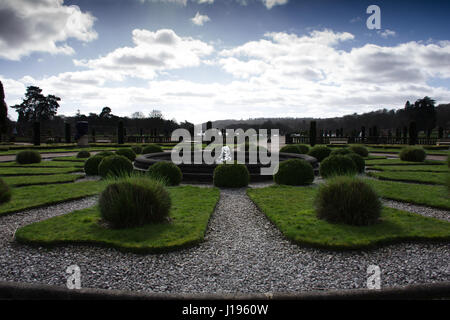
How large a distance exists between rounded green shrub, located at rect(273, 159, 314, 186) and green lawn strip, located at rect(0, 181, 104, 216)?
5.77 metres

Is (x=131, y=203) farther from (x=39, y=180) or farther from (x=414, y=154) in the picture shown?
(x=414, y=154)

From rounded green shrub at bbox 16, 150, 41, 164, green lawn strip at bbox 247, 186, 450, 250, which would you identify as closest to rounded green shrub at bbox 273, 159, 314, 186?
green lawn strip at bbox 247, 186, 450, 250

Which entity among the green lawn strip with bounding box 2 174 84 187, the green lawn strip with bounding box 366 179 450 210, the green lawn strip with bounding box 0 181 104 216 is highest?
the green lawn strip with bounding box 2 174 84 187

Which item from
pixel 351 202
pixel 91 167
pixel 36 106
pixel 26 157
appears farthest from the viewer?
pixel 36 106

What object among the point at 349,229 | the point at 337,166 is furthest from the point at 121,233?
the point at 337,166

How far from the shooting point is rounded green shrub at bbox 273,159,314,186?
10367mm

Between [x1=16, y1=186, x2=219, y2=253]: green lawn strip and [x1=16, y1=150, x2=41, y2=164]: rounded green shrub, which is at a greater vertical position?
[x1=16, y1=150, x2=41, y2=164]: rounded green shrub

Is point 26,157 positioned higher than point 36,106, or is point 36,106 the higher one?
point 36,106

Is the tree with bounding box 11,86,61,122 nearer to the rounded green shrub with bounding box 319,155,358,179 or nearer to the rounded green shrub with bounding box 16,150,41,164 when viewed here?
the rounded green shrub with bounding box 16,150,41,164

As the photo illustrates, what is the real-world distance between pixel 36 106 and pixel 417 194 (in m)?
71.9

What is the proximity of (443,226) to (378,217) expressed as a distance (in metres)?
1.11

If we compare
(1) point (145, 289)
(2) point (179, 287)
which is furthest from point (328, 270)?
(1) point (145, 289)

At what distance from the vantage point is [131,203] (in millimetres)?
5645
